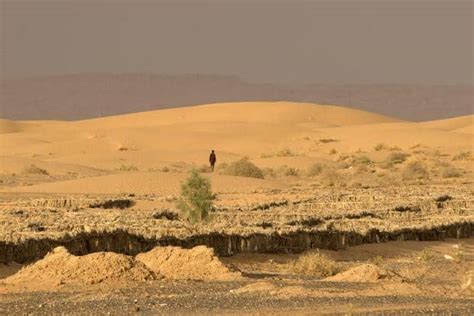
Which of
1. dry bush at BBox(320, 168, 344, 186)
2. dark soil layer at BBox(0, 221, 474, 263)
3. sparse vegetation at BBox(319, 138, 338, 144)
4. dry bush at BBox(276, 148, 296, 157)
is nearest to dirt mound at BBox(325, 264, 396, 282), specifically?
dark soil layer at BBox(0, 221, 474, 263)

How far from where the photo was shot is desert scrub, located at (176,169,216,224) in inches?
1300

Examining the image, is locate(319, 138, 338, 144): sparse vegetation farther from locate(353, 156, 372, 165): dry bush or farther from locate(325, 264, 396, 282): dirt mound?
locate(325, 264, 396, 282): dirt mound

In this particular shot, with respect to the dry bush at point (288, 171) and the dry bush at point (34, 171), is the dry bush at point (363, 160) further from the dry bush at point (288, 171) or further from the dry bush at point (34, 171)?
the dry bush at point (34, 171)

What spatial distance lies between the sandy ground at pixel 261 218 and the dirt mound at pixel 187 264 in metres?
0.11

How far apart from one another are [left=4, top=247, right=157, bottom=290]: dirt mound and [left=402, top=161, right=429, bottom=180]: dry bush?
44.2m

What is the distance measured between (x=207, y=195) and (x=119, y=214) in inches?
102

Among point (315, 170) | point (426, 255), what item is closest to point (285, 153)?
point (315, 170)

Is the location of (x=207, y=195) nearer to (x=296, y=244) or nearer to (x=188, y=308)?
(x=296, y=244)

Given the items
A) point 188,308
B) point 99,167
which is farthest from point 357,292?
point 99,167

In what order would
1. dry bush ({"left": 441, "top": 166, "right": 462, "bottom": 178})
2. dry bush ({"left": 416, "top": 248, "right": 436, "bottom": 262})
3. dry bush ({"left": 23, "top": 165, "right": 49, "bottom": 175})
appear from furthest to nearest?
dry bush ({"left": 441, "top": 166, "right": 462, "bottom": 178})
dry bush ({"left": 23, "top": 165, "right": 49, "bottom": 175})
dry bush ({"left": 416, "top": 248, "right": 436, "bottom": 262})

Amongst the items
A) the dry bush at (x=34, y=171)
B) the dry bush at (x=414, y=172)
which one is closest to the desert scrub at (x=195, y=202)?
the dry bush at (x=414, y=172)

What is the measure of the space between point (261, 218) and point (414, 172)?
32644 mm

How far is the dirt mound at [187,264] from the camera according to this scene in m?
22.1

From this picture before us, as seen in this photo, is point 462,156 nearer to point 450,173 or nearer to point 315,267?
point 450,173
